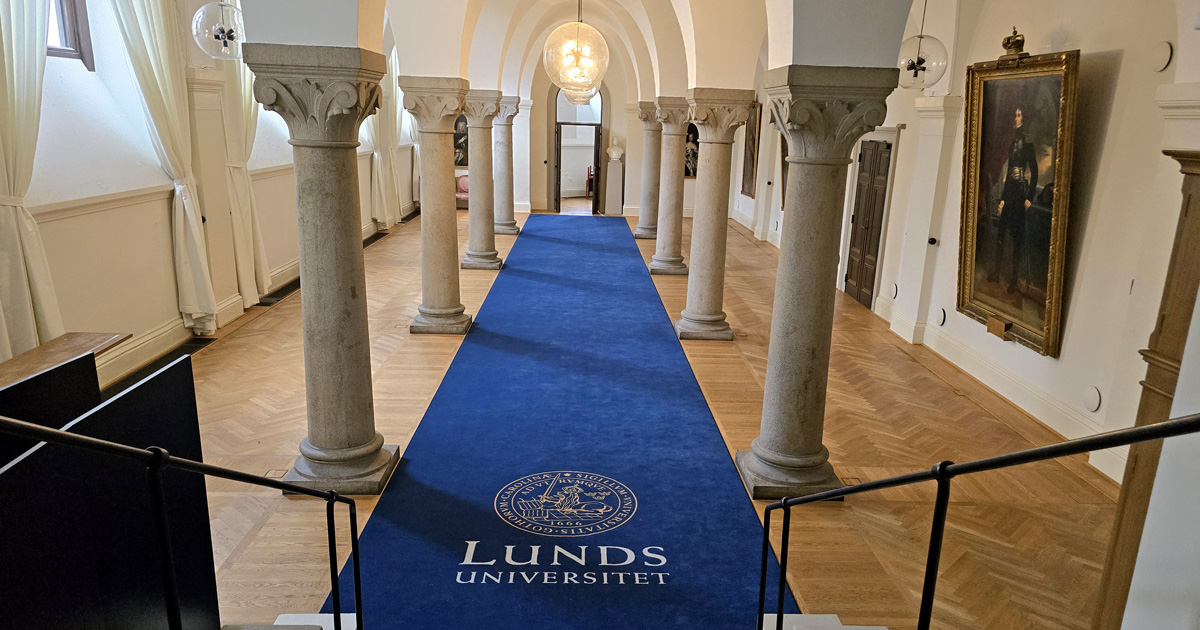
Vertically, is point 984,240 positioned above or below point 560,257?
above

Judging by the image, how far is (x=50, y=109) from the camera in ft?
21.1

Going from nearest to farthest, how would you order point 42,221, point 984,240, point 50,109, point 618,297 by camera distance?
1. point 42,221
2. point 50,109
3. point 984,240
4. point 618,297

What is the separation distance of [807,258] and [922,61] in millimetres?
3117

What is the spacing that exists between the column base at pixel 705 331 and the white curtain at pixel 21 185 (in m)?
6.02

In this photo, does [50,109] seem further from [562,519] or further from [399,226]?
[399,226]

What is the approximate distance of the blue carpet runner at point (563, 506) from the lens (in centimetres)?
391

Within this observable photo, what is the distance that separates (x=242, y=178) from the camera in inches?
356

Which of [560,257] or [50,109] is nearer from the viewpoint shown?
[50,109]

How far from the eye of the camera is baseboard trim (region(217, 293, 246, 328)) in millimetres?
8672

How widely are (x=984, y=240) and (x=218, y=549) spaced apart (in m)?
7.11

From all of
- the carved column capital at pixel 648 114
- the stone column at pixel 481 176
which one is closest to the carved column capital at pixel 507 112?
the carved column capital at pixel 648 114

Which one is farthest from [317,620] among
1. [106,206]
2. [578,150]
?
[578,150]

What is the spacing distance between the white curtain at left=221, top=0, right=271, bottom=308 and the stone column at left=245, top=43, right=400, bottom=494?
16.0ft

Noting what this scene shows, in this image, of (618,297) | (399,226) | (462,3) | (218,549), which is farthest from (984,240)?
(399,226)
